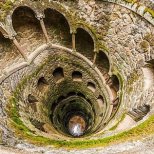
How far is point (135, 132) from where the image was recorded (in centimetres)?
1048

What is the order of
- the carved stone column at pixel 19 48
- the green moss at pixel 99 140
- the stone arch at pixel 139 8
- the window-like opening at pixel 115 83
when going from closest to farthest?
the green moss at pixel 99 140
the stone arch at pixel 139 8
the carved stone column at pixel 19 48
the window-like opening at pixel 115 83

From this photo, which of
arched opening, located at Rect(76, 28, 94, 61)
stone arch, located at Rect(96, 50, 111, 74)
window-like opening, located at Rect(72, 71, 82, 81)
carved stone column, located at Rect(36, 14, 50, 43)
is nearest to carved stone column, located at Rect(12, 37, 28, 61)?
carved stone column, located at Rect(36, 14, 50, 43)

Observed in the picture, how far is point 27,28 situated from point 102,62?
6170mm

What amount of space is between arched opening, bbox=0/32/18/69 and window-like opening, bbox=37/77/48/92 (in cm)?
324

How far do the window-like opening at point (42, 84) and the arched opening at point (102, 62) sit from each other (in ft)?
15.1

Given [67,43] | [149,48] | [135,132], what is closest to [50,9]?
[67,43]

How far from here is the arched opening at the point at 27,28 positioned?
17312 mm

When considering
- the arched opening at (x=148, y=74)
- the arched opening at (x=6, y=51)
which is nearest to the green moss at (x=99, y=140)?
the arched opening at (x=148, y=74)

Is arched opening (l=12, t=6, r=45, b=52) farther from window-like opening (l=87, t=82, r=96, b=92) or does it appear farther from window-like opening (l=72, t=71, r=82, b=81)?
window-like opening (l=87, t=82, r=96, b=92)

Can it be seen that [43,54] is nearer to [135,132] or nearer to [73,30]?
[73,30]

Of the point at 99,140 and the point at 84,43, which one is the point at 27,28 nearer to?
the point at 84,43

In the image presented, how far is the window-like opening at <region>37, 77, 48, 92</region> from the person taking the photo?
2045 cm

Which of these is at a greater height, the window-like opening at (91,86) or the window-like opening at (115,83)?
the window-like opening at (91,86)

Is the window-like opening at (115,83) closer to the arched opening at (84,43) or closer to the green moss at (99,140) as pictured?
the arched opening at (84,43)
